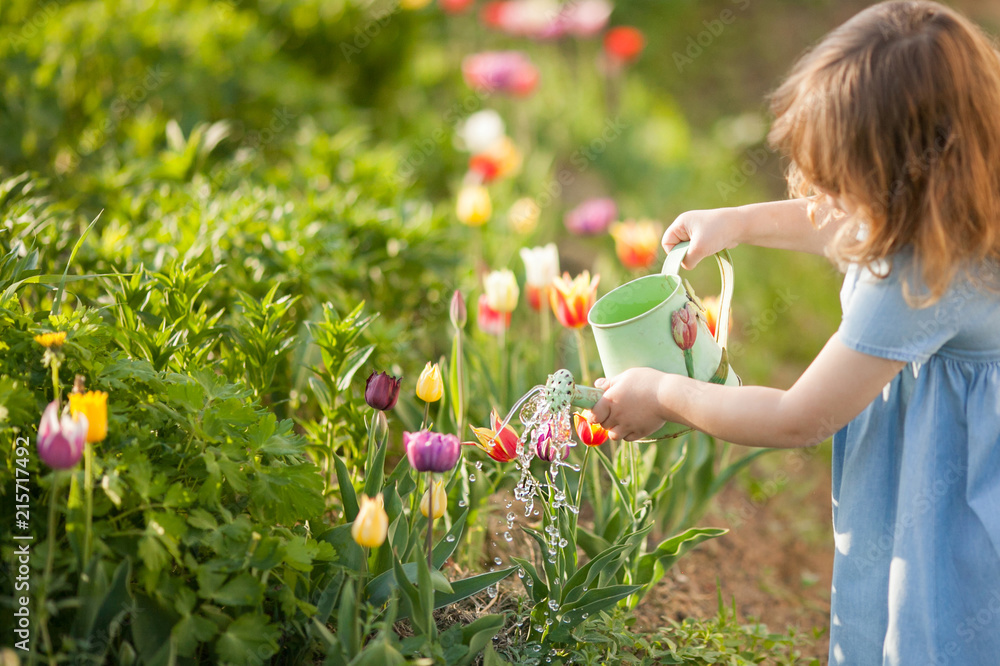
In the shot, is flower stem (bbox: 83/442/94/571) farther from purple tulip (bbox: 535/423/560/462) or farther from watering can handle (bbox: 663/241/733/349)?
watering can handle (bbox: 663/241/733/349)

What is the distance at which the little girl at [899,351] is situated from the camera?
1.02 meters

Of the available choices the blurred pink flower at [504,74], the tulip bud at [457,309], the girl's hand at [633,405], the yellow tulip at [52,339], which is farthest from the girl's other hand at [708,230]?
the blurred pink flower at [504,74]

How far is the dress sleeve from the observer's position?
1024 millimetres

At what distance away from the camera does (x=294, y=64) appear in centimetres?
383

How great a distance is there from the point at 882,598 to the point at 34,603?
1.24 m

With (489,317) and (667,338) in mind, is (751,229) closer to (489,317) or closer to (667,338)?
(667,338)

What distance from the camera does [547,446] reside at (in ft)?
4.11

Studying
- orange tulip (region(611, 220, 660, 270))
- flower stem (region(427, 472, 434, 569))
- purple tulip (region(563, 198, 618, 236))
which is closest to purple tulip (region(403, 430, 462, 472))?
flower stem (region(427, 472, 434, 569))

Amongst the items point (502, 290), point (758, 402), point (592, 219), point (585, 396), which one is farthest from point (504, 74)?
point (758, 402)

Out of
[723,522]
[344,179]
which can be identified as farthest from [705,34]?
[723,522]

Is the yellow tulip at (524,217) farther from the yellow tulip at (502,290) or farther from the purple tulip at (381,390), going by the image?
the purple tulip at (381,390)

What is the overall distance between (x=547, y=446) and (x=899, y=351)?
52 cm

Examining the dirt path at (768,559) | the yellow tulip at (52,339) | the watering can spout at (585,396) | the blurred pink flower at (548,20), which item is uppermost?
the blurred pink flower at (548,20)

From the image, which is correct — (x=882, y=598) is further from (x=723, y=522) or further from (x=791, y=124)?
(x=723, y=522)
